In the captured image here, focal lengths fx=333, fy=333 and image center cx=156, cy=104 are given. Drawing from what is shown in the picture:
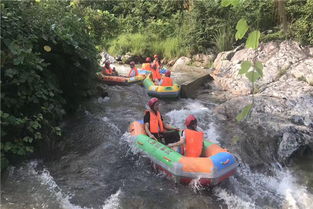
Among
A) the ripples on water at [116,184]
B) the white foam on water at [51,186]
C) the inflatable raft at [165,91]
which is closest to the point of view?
the white foam on water at [51,186]

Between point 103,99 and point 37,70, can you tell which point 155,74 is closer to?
point 103,99

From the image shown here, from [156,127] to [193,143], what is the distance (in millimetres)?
1019

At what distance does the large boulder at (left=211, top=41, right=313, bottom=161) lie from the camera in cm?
668

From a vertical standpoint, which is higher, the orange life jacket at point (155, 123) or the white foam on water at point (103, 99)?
the orange life jacket at point (155, 123)

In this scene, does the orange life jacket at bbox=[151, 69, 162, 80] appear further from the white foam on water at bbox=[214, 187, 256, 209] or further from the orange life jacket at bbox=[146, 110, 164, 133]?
the white foam on water at bbox=[214, 187, 256, 209]

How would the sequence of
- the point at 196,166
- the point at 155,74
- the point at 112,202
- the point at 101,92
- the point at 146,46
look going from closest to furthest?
the point at 112,202
the point at 196,166
the point at 101,92
the point at 155,74
the point at 146,46

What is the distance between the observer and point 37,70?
5531 millimetres

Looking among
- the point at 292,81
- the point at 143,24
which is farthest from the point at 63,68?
the point at 143,24

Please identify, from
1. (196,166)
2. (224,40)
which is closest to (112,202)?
(196,166)

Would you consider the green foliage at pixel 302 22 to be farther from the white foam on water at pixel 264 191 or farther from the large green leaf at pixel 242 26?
the large green leaf at pixel 242 26

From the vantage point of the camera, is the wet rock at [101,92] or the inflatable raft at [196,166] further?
the wet rock at [101,92]

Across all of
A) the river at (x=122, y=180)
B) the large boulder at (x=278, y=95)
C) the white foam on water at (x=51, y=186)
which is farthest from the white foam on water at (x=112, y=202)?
the large boulder at (x=278, y=95)

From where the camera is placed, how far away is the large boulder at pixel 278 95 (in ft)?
21.9

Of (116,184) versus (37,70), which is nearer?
(116,184)
